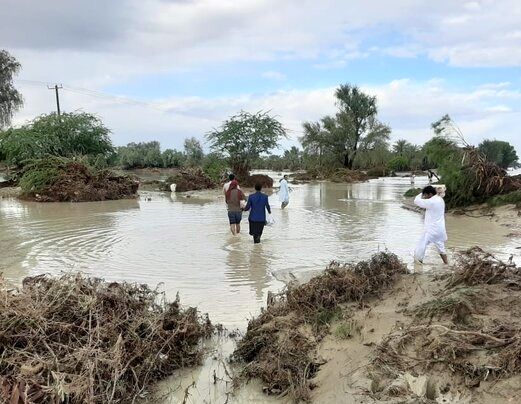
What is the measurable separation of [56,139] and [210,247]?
26.0 meters

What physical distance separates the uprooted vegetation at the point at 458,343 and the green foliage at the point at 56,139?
3115 centimetres

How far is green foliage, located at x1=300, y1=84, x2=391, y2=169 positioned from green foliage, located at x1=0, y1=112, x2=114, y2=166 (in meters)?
29.3

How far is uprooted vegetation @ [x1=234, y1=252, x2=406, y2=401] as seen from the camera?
479cm

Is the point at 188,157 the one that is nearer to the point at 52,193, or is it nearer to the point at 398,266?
the point at 52,193

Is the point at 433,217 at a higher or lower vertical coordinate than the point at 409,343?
higher

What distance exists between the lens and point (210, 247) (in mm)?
12211

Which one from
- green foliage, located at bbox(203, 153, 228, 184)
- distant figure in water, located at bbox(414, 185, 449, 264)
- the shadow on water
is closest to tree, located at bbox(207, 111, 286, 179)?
green foliage, located at bbox(203, 153, 228, 184)

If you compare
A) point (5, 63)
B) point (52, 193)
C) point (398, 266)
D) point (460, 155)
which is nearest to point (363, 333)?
point (398, 266)

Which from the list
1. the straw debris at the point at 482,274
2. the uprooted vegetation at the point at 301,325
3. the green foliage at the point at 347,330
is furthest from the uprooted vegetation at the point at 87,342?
the straw debris at the point at 482,274

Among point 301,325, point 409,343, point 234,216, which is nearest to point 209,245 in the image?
point 234,216

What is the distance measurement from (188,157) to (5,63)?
100ft

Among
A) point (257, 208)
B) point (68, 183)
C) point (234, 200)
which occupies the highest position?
point (68, 183)

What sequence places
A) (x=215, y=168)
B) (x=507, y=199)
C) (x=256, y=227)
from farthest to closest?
(x=215, y=168) < (x=507, y=199) < (x=256, y=227)

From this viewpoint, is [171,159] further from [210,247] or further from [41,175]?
[210,247]
